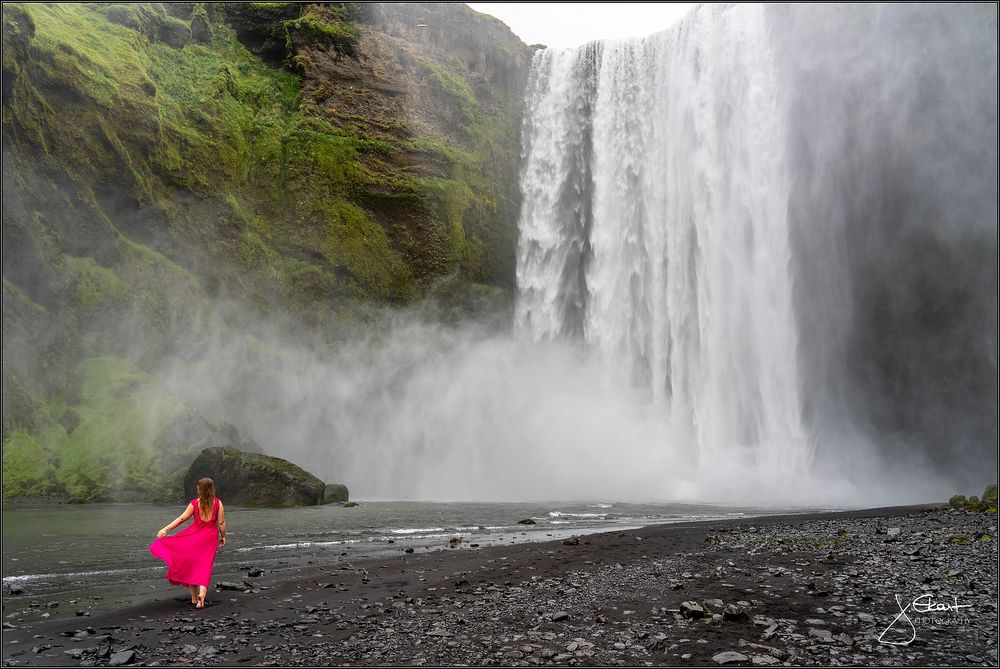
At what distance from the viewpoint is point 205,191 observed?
3491cm

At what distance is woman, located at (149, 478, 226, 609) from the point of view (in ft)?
25.5

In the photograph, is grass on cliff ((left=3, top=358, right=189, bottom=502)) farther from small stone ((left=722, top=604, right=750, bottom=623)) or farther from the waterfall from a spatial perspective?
small stone ((left=722, top=604, right=750, bottom=623))

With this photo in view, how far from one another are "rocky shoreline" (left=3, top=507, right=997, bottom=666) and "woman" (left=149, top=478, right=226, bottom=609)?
0.31 m

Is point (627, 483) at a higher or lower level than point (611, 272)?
lower

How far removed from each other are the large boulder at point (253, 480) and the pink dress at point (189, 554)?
50.6 ft

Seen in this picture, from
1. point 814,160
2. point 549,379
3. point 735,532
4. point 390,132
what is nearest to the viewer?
point 735,532

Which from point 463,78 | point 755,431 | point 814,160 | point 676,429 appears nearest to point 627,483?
point 676,429

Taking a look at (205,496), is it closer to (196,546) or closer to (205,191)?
(196,546)

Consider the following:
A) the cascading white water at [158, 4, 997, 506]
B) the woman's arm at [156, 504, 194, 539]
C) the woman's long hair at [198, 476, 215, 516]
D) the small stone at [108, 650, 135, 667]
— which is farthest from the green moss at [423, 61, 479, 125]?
the small stone at [108, 650, 135, 667]

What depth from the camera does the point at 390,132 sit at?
39719mm

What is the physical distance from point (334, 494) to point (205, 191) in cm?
1897

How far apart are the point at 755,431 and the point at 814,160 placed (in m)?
14.4

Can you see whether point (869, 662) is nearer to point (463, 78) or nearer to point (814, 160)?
point (814, 160)

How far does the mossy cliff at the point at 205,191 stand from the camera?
1064 inches
